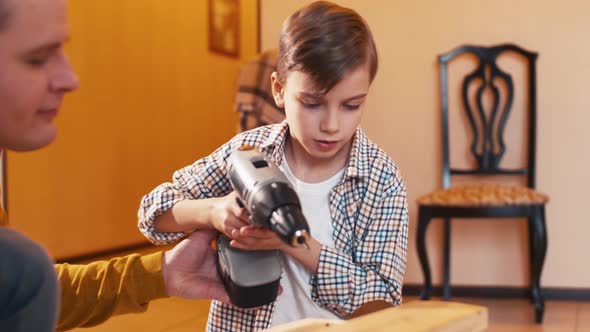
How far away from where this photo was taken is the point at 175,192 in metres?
1.56

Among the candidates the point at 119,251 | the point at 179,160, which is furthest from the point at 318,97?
the point at 179,160

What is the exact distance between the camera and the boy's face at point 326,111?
1518mm

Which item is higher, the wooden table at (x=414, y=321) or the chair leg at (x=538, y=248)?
the wooden table at (x=414, y=321)

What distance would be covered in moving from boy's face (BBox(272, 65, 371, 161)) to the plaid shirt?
0.07 metres

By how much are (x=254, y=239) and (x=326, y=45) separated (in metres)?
0.49

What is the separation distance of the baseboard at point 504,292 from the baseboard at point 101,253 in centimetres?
216

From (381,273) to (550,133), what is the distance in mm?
2834

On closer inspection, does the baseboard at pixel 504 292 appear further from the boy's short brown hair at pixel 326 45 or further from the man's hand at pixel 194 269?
the man's hand at pixel 194 269

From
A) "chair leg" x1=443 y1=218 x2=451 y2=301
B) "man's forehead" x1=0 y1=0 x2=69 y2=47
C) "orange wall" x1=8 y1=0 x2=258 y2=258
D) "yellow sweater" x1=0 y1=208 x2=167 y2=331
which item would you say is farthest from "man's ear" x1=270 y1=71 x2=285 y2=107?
"orange wall" x1=8 y1=0 x2=258 y2=258

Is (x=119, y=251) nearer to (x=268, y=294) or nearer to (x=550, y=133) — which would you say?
(x=550, y=133)

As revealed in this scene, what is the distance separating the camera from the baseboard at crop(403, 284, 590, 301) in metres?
4.11

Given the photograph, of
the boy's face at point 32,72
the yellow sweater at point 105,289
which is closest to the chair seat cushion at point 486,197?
the yellow sweater at point 105,289

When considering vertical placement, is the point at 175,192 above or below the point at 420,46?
below

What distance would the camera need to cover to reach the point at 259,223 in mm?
1039
